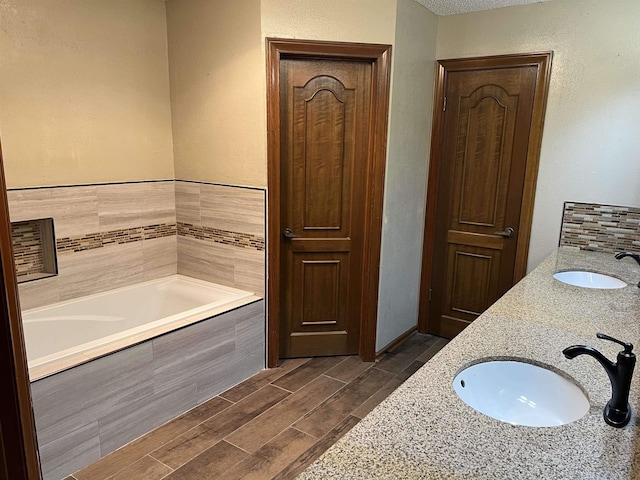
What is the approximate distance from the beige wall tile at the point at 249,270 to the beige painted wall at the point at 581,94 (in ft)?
6.37

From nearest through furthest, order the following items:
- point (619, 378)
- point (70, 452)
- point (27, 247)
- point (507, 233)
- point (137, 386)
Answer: point (619, 378)
point (70, 452)
point (137, 386)
point (27, 247)
point (507, 233)

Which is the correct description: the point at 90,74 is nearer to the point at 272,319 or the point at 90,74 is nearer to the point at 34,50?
the point at 34,50

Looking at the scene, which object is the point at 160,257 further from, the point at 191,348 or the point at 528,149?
the point at 528,149

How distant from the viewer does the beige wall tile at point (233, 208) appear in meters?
3.03

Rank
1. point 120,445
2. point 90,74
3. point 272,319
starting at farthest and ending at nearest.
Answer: point 272,319 → point 90,74 → point 120,445

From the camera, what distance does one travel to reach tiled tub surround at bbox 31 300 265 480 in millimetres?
2086

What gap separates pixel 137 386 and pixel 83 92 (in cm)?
185

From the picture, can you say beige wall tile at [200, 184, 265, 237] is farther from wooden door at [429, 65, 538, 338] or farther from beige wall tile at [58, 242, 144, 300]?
wooden door at [429, 65, 538, 338]

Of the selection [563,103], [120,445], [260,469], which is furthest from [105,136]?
[563,103]

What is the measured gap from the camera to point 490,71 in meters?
3.26

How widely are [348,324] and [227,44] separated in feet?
6.83

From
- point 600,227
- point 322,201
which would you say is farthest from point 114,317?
point 600,227

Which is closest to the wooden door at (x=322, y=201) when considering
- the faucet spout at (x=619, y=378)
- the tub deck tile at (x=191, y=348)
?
the tub deck tile at (x=191, y=348)

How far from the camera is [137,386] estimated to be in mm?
2400
